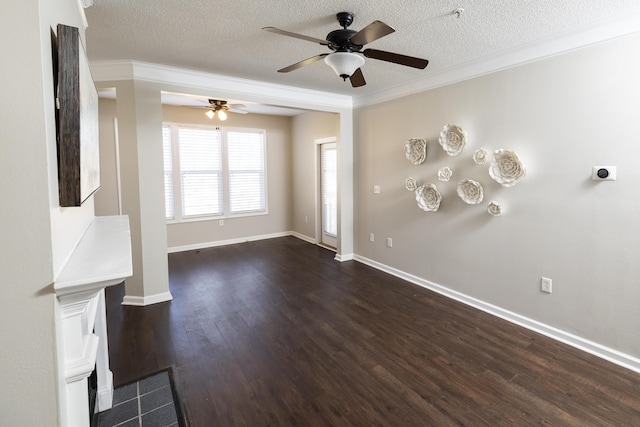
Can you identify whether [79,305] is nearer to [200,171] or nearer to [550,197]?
[550,197]

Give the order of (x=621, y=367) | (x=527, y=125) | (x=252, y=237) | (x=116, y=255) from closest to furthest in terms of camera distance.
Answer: (x=116, y=255)
(x=621, y=367)
(x=527, y=125)
(x=252, y=237)

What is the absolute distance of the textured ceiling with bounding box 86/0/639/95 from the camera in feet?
7.09

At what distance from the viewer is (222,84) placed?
3801mm

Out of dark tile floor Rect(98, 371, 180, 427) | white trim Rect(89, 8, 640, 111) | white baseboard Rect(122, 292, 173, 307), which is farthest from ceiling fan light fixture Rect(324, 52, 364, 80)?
white baseboard Rect(122, 292, 173, 307)

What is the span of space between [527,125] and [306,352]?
285 cm

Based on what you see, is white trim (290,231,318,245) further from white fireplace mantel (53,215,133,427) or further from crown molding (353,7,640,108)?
white fireplace mantel (53,215,133,427)

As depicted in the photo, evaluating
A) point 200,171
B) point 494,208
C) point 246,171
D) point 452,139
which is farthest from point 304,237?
point 494,208

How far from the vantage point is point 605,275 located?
2.50m

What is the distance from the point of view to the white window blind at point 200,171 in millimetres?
5789

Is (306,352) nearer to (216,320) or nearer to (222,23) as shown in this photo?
(216,320)

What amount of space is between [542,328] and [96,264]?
3.47 m

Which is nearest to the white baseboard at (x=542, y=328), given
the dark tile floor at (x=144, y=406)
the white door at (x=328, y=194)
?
the white door at (x=328, y=194)

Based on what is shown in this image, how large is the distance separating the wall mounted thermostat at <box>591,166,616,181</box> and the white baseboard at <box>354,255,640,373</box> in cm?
135

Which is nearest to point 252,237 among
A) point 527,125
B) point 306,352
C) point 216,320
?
point 216,320
